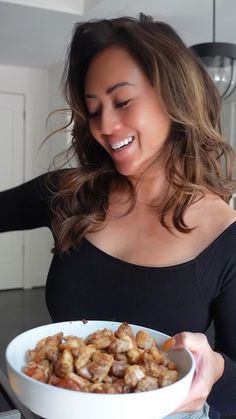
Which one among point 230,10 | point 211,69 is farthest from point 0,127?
point 211,69

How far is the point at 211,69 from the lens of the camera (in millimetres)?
2150

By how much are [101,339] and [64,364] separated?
10cm

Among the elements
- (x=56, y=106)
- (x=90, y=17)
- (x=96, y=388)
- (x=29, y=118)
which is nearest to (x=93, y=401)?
(x=96, y=388)

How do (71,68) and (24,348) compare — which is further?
(71,68)

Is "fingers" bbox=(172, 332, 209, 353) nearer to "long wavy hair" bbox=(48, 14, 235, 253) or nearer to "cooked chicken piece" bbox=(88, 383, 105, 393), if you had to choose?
"cooked chicken piece" bbox=(88, 383, 105, 393)

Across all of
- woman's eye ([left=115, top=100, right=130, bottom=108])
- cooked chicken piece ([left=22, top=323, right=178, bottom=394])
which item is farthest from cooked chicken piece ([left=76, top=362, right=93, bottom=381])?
woman's eye ([left=115, top=100, right=130, bottom=108])

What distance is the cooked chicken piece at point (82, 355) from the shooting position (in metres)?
0.66

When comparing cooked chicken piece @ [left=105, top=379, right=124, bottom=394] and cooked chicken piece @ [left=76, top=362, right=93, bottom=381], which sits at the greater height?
cooked chicken piece @ [left=76, top=362, right=93, bottom=381]

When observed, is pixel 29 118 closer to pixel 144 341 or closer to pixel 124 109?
pixel 124 109

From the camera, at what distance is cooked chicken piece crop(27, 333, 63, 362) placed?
0.69 m

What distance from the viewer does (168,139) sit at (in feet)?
3.69

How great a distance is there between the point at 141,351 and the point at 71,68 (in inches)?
29.3

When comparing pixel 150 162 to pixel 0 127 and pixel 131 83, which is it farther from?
pixel 0 127

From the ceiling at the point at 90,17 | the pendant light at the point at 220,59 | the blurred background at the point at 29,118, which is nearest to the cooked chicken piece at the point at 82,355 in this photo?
the pendant light at the point at 220,59
